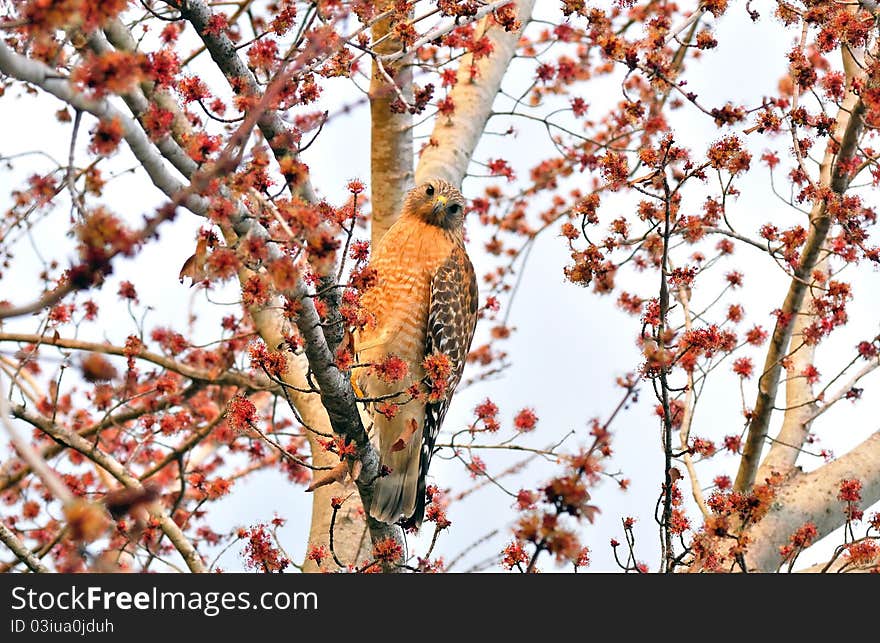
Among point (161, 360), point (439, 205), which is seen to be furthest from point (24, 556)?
point (439, 205)

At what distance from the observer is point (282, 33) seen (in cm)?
376

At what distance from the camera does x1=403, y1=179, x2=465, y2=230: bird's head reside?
5.89 meters

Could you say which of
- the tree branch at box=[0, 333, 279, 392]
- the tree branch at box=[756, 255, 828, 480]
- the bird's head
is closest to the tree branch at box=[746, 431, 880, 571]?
the tree branch at box=[756, 255, 828, 480]

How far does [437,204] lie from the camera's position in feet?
19.2

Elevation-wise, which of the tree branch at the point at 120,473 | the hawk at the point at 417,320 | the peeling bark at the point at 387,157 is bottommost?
the tree branch at the point at 120,473

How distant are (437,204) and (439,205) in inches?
0.6

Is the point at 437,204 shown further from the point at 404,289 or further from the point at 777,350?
the point at 777,350

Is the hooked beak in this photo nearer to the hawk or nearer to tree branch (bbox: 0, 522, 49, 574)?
the hawk

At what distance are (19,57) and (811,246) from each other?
12.5 ft

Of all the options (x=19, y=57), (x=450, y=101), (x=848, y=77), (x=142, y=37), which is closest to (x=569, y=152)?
(x=450, y=101)

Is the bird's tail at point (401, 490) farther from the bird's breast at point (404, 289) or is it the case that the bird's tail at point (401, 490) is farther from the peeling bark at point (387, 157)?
the peeling bark at point (387, 157)

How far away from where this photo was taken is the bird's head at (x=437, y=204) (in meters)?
5.89
